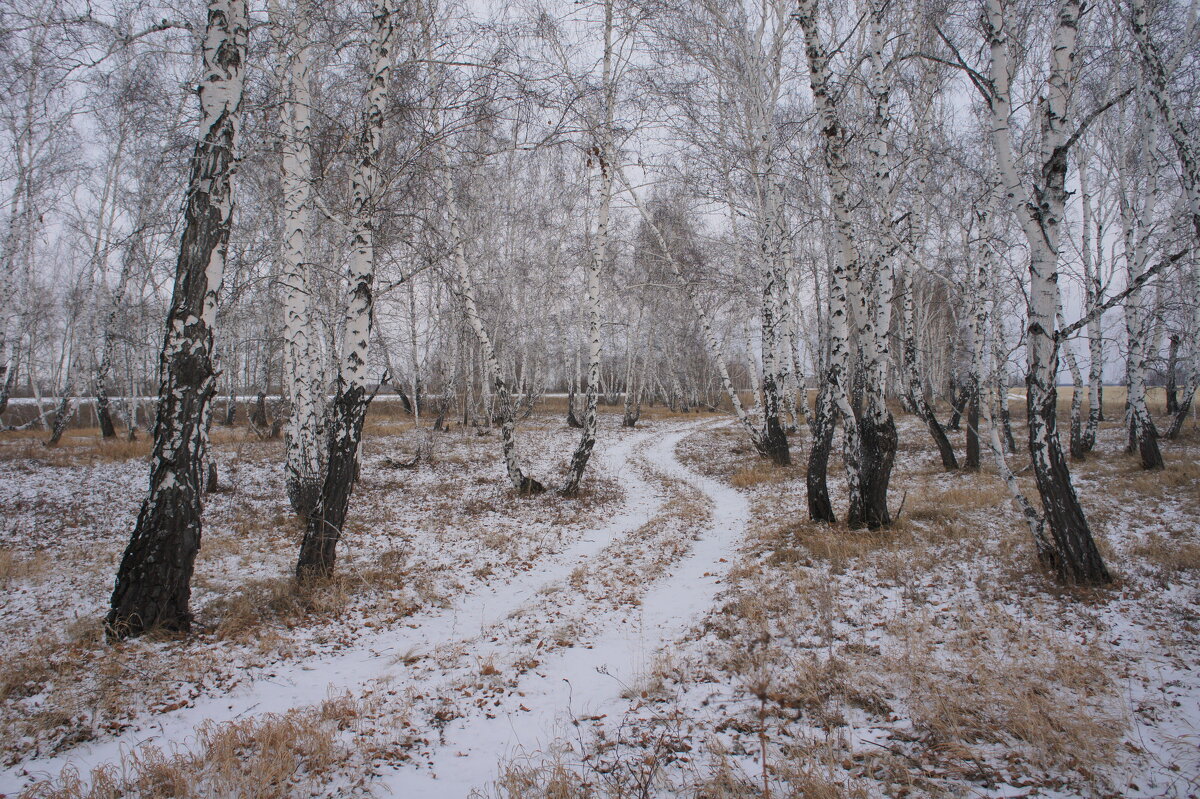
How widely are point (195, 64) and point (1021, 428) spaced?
28255 millimetres

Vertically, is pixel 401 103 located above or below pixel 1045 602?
above

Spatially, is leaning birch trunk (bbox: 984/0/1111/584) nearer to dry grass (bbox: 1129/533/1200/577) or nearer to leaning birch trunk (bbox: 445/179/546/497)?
dry grass (bbox: 1129/533/1200/577)

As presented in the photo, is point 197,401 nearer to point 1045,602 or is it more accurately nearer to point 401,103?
point 401,103

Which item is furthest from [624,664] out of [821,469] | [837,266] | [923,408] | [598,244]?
[923,408]

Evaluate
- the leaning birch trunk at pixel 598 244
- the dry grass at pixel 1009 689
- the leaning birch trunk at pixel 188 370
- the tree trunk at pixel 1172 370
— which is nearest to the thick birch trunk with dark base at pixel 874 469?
the dry grass at pixel 1009 689

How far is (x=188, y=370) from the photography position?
444 centimetres

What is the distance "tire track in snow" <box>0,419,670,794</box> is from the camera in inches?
118

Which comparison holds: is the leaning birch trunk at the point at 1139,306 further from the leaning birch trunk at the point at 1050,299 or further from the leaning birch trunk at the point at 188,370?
the leaning birch trunk at the point at 188,370

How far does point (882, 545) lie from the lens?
645cm

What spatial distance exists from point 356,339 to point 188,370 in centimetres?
156

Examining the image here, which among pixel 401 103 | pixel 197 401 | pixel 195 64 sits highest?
pixel 195 64

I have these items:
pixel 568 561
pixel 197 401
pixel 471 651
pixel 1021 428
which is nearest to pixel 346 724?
pixel 471 651

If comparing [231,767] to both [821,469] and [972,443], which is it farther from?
[972,443]

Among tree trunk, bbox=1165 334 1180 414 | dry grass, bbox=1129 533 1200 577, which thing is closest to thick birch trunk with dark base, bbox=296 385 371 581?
dry grass, bbox=1129 533 1200 577
